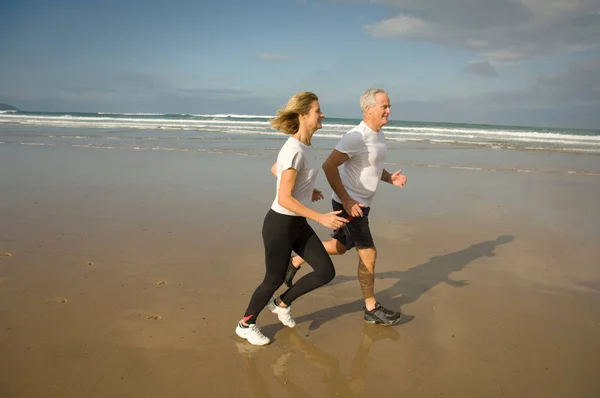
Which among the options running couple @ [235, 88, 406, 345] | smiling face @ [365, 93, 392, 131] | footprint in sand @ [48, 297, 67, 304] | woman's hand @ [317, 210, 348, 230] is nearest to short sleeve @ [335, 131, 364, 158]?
running couple @ [235, 88, 406, 345]

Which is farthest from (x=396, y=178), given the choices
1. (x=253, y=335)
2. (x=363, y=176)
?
(x=253, y=335)

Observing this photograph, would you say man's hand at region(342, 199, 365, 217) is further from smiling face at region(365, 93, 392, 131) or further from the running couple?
smiling face at region(365, 93, 392, 131)

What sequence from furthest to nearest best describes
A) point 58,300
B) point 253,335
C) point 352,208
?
point 58,300 < point 352,208 < point 253,335

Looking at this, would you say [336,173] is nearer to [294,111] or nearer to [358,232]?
[358,232]

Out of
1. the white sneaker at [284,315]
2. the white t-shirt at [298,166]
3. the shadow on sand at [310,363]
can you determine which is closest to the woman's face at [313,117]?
the white t-shirt at [298,166]

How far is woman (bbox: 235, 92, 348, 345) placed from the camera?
3.15m

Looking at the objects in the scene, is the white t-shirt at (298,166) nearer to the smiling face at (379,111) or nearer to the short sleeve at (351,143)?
the short sleeve at (351,143)

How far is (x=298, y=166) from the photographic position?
3.17 m

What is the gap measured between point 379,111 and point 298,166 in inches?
41.5

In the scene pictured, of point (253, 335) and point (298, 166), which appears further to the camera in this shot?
point (253, 335)

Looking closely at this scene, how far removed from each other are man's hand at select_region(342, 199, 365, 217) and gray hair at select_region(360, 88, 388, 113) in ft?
2.65

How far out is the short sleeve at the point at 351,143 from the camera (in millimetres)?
3717

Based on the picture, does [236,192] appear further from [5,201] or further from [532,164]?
[532,164]

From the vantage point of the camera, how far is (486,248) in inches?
241
